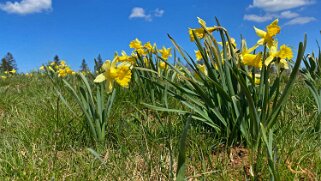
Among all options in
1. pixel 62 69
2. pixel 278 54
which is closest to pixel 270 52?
pixel 278 54

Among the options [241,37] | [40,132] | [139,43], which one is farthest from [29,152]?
[139,43]

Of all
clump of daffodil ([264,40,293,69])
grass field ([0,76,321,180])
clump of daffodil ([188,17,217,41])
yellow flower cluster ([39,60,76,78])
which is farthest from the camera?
yellow flower cluster ([39,60,76,78])

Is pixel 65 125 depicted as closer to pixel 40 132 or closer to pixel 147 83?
pixel 40 132

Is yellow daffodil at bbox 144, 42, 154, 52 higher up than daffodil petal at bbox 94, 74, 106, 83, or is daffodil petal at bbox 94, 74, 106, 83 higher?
yellow daffodil at bbox 144, 42, 154, 52

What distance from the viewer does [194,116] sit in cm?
262

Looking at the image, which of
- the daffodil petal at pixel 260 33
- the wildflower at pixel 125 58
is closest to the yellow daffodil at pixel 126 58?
the wildflower at pixel 125 58

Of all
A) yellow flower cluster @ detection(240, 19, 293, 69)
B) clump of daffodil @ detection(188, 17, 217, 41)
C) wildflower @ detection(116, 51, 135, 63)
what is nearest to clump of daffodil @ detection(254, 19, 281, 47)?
yellow flower cluster @ detection(240, 19, 293, 69)

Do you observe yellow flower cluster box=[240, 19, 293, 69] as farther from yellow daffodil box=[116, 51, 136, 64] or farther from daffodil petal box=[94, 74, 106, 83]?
yellow daffodil box=[116, 51, 136, 64]

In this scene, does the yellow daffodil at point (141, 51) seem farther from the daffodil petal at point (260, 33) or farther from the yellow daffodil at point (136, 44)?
the daffodil petal at point (260, 33)

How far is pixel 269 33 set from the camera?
91.2 inches

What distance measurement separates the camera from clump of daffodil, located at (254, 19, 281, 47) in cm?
230

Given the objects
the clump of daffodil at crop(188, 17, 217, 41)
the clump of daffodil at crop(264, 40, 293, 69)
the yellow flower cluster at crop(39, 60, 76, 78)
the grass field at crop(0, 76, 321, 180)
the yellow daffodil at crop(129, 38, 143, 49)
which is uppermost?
the yellow flower cluster at crop(39, 60, 76, 78)

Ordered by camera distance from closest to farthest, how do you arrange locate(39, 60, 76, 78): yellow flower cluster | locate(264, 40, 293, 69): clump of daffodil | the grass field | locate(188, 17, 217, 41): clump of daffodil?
the grass field < locate(264, 40, 293, 69): clump of daffodil < locate(188, 17, 217, 41): clump of daffodil < locate(39, 60, 76, 78): yellow flower cluster

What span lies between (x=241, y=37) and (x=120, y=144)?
1.10m
